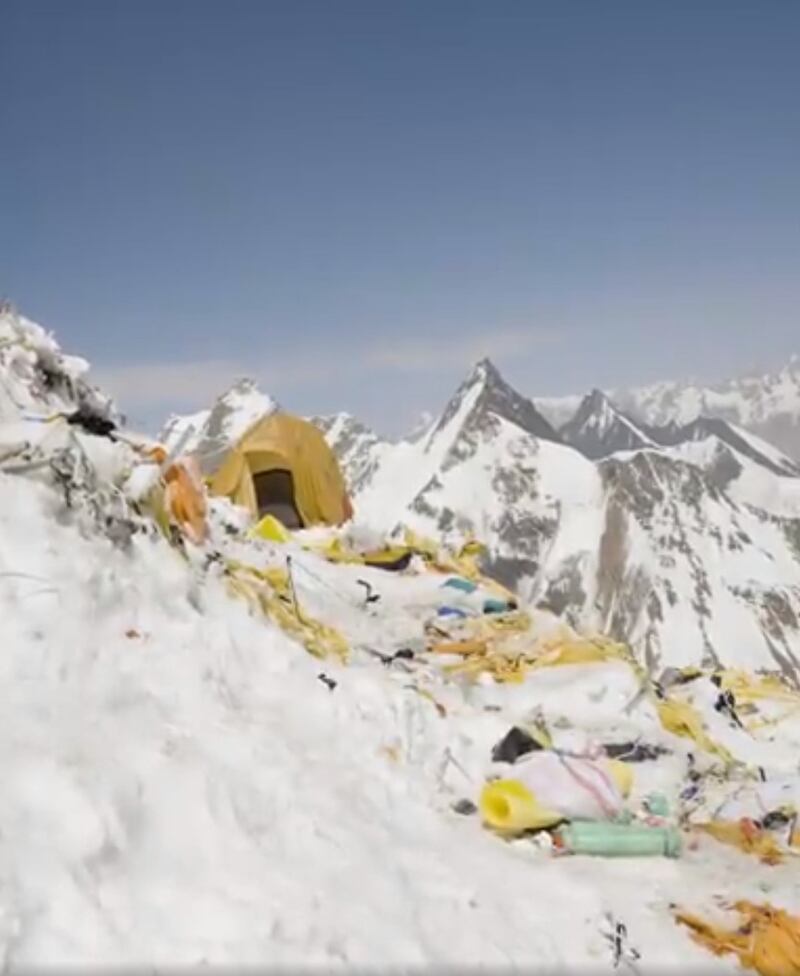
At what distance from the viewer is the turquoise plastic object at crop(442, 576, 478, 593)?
18.4 m

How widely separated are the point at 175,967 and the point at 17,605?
126 inches

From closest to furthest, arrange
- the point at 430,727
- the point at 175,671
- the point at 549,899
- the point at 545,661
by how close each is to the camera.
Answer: the point at 549,899 → the point at 175,671 → the point at 430,727 → the point at 545,661

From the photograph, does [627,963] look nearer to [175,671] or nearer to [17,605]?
[175,671]

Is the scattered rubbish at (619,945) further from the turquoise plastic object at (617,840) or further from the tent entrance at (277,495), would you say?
the tent entrance at (277,495)

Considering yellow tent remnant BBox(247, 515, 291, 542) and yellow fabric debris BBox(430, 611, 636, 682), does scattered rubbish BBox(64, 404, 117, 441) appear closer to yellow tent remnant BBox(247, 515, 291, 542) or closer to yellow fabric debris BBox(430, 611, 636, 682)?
yellow fabric debris BBox(430, 611, 636, 682)

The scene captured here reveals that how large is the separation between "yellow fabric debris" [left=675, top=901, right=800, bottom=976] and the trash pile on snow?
2 centimetres

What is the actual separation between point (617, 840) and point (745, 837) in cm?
136

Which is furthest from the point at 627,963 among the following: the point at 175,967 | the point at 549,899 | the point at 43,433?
the point at 43,433

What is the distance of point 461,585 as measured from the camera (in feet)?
60.8

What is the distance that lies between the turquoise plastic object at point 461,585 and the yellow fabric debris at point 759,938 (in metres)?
11.7

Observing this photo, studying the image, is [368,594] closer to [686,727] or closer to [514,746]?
[686,727]

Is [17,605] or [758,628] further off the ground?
[17,605]

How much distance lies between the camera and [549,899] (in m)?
6.68

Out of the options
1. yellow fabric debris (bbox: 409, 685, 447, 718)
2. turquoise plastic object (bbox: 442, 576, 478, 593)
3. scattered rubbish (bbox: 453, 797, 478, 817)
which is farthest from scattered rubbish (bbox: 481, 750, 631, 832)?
turquoise plastic object (bbox: 442, 576, 478, 593)
